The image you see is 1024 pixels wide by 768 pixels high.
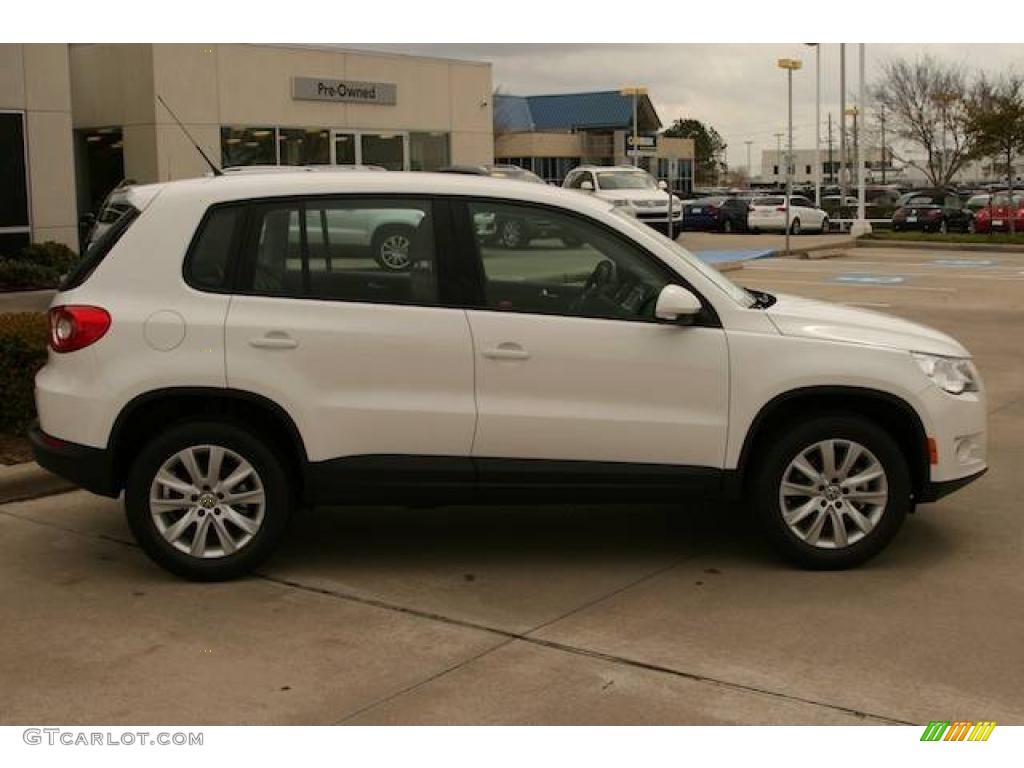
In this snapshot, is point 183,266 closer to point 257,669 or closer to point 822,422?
point 257,669

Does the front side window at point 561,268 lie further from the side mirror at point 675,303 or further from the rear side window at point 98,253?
the rear side window at point 98,253

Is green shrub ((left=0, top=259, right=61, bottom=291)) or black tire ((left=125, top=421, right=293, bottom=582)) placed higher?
green shrub ((left=0, top=259, right=61, bottom=291))

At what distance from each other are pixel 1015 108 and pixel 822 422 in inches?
1252

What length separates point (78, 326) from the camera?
18.1ft

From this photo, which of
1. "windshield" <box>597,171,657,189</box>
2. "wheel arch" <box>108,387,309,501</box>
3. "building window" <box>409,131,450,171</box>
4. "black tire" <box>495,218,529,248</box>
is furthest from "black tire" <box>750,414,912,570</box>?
"building window" <box>409,131,450,171</box>

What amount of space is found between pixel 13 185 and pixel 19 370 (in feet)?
38.7

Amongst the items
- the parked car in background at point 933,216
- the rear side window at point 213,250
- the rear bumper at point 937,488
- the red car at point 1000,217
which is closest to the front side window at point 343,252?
the rear side window at point 213,250

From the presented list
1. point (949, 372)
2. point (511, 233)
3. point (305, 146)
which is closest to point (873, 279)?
point (305, 146)

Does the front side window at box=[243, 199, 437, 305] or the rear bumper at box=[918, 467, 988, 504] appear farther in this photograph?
the rear bumper at box=[918, 467, 988, 504]

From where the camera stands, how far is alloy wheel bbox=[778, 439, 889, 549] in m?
5.64

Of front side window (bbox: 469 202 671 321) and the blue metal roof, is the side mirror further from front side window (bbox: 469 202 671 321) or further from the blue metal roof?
the blue metal roof

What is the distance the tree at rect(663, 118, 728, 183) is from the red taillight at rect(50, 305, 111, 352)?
11149 cm

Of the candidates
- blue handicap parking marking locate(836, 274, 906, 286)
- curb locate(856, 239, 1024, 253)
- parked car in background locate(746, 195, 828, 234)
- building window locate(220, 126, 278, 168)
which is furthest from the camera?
parked car in background locate(746, 195, 828, 234)

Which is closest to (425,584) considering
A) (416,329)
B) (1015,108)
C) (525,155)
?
(416,329)
